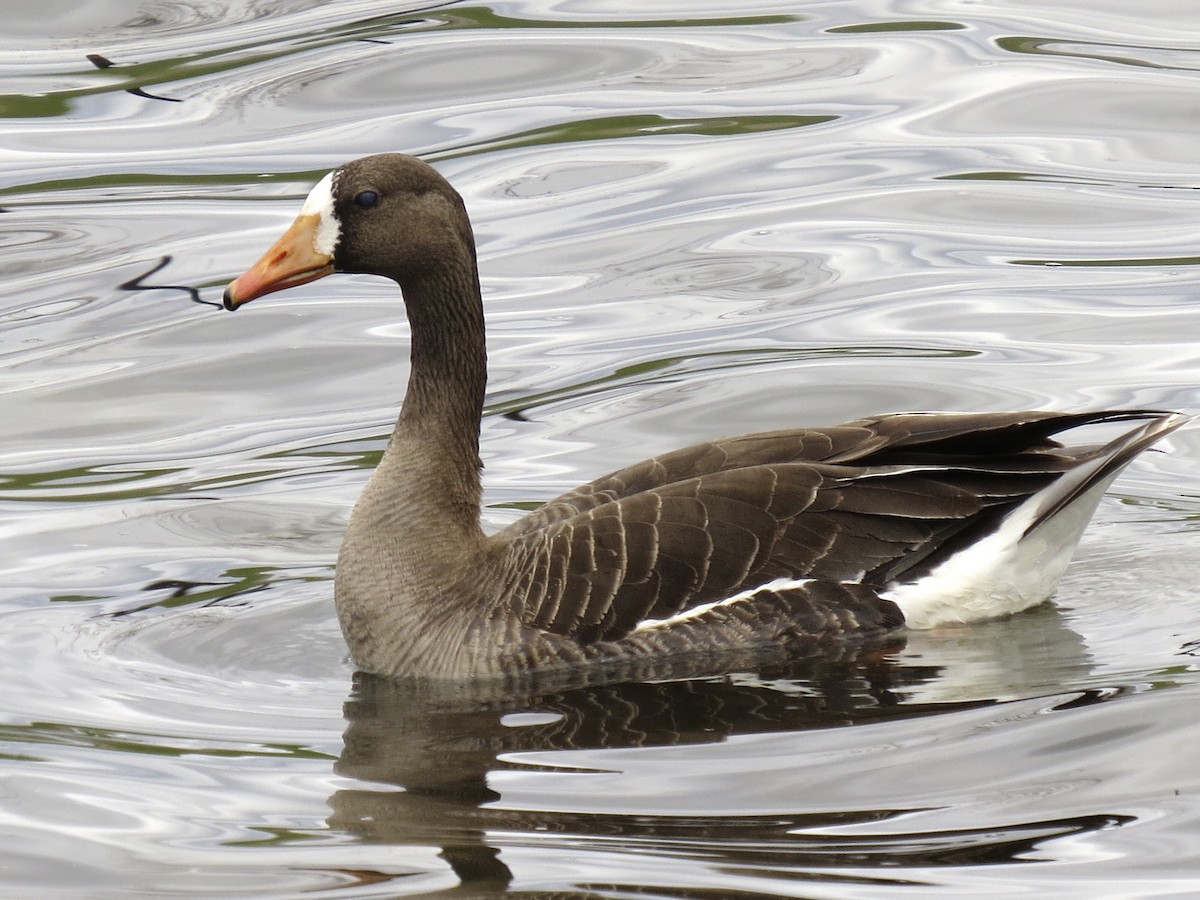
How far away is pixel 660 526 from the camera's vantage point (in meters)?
8.61

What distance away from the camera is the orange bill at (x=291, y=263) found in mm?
8625

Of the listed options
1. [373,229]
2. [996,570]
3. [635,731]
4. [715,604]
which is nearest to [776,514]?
[715,604]

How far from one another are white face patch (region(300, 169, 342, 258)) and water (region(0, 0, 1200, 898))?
1.84 meters

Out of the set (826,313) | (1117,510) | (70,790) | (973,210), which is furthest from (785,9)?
(70,790)

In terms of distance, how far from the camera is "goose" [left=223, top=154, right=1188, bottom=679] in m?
8.58

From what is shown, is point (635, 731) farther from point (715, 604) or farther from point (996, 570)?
point (996, 570)

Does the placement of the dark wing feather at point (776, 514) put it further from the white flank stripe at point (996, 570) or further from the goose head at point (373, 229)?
the goose head at point (373, 229)

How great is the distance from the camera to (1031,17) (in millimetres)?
19219

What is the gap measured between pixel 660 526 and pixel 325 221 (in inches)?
78.9

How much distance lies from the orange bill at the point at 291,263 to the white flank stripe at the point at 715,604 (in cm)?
211

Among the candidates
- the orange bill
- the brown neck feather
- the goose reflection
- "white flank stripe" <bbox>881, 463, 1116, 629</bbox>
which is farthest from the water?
the orange bill

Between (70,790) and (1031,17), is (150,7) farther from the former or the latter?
(70,790)

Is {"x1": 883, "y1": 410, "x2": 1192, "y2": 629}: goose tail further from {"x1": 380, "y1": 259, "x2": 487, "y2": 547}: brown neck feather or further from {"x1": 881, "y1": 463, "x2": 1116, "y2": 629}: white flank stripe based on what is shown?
{"x1": 380, "y1": 259, "x2": 487, "y2": 547}: brown neck feather

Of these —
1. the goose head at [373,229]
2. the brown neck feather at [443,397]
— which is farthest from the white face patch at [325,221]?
the brown neck feather at [443,397]
